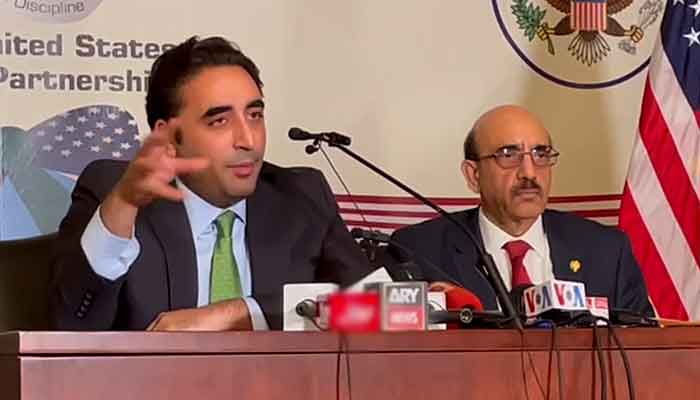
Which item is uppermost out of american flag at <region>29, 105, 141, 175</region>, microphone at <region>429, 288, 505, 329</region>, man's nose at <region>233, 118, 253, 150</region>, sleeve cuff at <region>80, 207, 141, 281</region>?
american flag at <region>29, 105, 141, 175</region>

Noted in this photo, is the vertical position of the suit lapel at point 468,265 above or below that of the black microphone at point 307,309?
above

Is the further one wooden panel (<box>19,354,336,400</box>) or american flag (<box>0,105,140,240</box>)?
american flag (<box>0,105,140,240</box>)

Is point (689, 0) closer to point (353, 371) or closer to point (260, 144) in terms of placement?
point (260, 144)

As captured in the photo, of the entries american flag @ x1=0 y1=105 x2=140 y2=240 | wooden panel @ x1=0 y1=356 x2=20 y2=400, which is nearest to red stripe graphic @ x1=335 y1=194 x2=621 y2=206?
american flag @ x1=0 y1=105 x2=140 y2=240

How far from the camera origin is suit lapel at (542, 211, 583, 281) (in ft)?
10.3

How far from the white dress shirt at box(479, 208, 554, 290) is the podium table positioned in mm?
1156

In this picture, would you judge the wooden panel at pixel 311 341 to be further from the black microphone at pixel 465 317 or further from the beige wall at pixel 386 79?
the beige wall at pixel 386 79

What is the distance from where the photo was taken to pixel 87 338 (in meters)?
1.63

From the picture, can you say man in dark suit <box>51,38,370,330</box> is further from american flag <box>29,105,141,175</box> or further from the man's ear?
american flag <box>29,105,141,175</box>

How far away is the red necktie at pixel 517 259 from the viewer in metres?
3.11

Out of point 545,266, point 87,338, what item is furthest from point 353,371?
point 545,266

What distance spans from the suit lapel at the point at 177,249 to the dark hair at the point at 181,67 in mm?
236

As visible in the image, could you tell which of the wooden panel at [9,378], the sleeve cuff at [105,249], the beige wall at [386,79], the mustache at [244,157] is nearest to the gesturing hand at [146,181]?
the sleeve cuff at [105,249]

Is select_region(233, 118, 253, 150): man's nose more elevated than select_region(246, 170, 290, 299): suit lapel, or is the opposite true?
select_region(233, 118, 253, 150): man's nose
